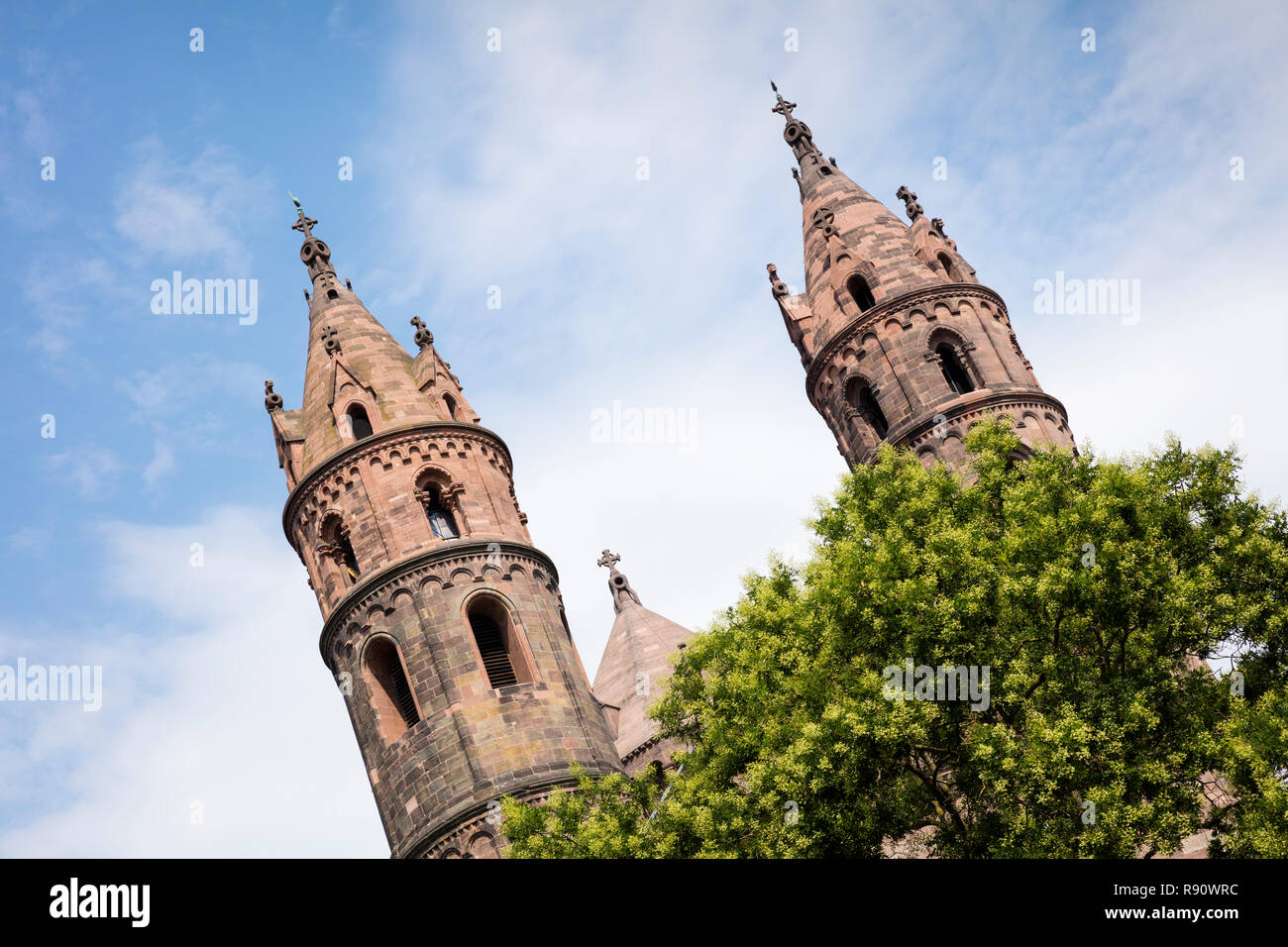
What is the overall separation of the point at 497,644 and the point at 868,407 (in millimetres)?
13421

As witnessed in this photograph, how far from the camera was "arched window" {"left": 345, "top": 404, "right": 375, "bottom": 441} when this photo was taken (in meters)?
35.7

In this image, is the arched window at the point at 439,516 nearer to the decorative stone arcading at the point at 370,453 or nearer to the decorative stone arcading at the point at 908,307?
the decorative stone arcading at the point at 370,453

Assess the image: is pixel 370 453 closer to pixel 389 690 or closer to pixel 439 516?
pixel 439 516

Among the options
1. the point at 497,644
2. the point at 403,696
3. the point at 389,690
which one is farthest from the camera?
the point at 497,644

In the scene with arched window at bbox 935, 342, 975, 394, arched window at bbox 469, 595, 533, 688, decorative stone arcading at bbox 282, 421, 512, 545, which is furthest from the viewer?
arched window at bbox 935, 342, 975, 394

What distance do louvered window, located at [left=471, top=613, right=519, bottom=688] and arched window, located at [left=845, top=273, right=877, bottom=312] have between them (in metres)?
15.2

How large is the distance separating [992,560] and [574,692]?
12.7 meters

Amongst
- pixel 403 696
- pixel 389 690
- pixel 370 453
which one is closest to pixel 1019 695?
pixel 403 696

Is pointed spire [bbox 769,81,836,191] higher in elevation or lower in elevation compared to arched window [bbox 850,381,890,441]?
higher

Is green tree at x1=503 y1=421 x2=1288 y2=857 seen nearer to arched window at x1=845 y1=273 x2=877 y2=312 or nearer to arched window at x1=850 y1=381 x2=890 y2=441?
arched window at x1=850 y1=381 x2=890 y2=441

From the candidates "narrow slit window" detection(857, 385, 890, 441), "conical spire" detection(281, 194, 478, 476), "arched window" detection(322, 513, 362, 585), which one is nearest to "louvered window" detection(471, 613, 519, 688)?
"arched window" detection(322, 513, 362, 585)

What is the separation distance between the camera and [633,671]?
44.8m
